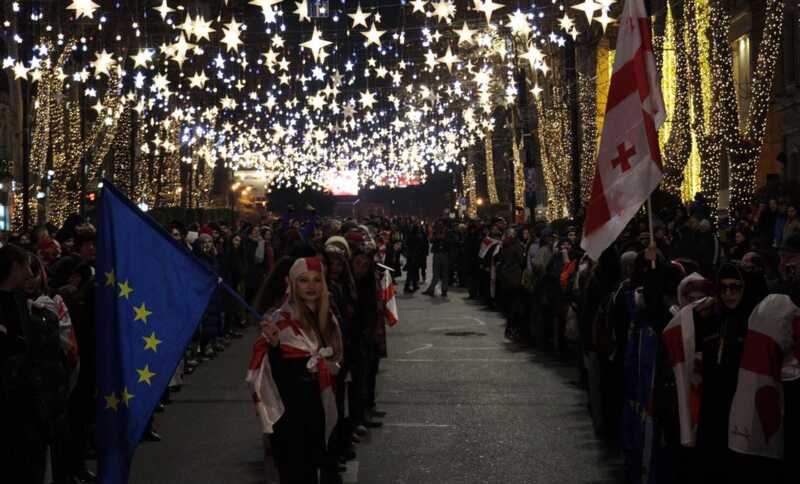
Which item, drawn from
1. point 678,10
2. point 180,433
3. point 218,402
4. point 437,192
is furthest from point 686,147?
point 437,192

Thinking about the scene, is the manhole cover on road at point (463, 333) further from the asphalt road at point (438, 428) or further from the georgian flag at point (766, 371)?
the georgian flag at point (766, 371)

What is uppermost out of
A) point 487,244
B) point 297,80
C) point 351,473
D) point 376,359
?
point 297,80

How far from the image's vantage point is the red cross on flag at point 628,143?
8266 millimetres

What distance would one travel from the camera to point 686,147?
92.2 ft

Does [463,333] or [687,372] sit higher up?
[687,372]

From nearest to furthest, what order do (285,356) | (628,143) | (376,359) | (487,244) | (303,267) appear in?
(285,356) < (303,267) < (628,143) < (376,359) < (487,244)

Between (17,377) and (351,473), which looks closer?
(17,377)

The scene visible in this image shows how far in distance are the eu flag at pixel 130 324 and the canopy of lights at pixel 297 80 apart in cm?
1117

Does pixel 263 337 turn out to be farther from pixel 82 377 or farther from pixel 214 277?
pixel 82 377

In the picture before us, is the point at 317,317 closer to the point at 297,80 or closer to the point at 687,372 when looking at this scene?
the point at 687,372

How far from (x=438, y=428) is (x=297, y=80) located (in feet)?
128

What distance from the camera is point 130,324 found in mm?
6562

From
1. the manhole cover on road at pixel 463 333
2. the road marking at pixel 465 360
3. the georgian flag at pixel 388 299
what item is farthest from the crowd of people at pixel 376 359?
the manhole cover on road at pixel 463 333

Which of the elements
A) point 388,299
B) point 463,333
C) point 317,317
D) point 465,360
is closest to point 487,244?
point 463,333
